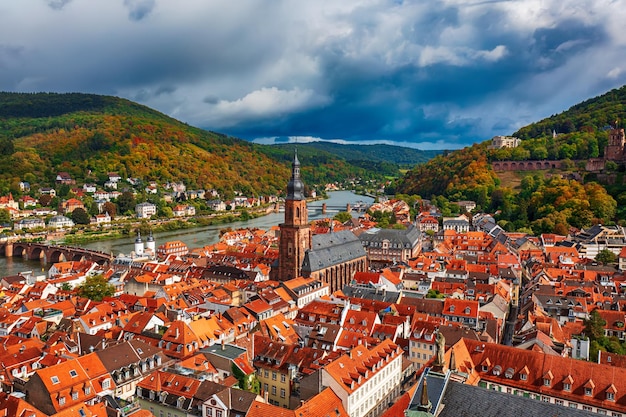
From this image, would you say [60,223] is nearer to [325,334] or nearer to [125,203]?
[125,203]

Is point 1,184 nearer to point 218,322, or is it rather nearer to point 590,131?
point 218,322

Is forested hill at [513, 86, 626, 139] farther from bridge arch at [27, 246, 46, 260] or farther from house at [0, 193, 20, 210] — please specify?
house at [0, 193, 20, 210]

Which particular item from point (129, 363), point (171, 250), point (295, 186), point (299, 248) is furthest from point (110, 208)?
point (129, 363)

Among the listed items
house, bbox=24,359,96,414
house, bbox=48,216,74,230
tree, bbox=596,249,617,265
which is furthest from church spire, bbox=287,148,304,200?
house, bbox=48,216,74,230

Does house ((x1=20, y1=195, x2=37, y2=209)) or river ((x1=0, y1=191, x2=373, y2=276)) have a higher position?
house ((x1=20, y1=195, x2=37, y2=209))

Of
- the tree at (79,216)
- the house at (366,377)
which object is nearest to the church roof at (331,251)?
the house at (366,377)

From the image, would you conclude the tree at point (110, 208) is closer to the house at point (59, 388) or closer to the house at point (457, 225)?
the house at point (457, 225)
